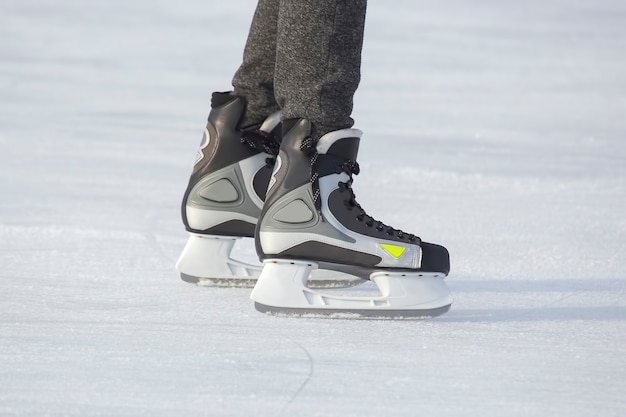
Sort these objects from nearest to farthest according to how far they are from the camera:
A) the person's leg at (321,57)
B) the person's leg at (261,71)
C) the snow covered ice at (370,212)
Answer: the snow covered ice at (370,212) → the person's leg at (321,57) → the person's leg at (261,71)

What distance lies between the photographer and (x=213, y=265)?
6.02 ft

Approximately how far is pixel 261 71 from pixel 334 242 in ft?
1.10

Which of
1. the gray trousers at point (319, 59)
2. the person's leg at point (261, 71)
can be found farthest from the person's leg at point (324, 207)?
the person's leg at point (261, 71)

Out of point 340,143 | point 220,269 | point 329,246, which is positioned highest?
point 340,143

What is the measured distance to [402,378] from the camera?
1.29 m

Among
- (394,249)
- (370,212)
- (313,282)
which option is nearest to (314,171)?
(394,249)

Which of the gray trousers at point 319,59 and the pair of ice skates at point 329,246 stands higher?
the gray trousers at point 319,59

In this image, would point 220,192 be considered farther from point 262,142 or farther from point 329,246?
point 329,246

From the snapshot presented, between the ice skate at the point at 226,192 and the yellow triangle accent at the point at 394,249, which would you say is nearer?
the yellow triangle accent at the point at 394,249

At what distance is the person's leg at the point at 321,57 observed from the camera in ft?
5.24

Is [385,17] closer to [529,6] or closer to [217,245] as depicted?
[529,6]

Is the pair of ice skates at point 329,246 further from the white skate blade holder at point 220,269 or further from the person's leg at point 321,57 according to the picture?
the white skate blade holder at point 220,269

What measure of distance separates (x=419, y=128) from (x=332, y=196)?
2.61m

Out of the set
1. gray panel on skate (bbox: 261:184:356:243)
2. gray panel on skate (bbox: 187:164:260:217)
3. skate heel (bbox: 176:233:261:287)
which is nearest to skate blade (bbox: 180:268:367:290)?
skate heel (bbox: 176:233:261:287)
